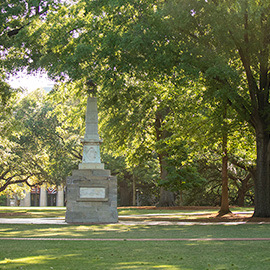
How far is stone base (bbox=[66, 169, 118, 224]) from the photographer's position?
19656mm

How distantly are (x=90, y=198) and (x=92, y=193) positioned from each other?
22 centimetres

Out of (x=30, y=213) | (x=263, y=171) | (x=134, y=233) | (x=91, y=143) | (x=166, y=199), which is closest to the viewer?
(x=134, y=233)

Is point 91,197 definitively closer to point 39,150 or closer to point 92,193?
point 92,193

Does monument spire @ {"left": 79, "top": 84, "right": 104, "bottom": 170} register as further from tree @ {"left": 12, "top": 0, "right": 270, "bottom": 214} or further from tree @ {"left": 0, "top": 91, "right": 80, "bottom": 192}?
tree @ {"left": 0, "top": 91, "right": 80, "bottom": 192}

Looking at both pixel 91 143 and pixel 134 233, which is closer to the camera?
pixel 134 233

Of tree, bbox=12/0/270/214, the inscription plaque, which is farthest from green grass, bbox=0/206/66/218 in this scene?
tree, bbox=12/0/270/214

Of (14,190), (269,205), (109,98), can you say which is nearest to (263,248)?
(269,205)

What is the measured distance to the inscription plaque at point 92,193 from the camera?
1978 centimetres

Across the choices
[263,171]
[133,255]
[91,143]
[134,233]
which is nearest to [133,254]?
[133,255]

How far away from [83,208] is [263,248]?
10.7 metres

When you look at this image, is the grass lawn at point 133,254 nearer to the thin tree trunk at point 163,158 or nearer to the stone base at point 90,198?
the stone base at point 90,198

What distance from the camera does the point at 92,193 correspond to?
19.8 meters

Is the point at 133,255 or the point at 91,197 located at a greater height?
the point at 91,197

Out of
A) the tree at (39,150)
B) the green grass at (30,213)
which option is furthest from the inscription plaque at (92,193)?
the tree at (39,150)
